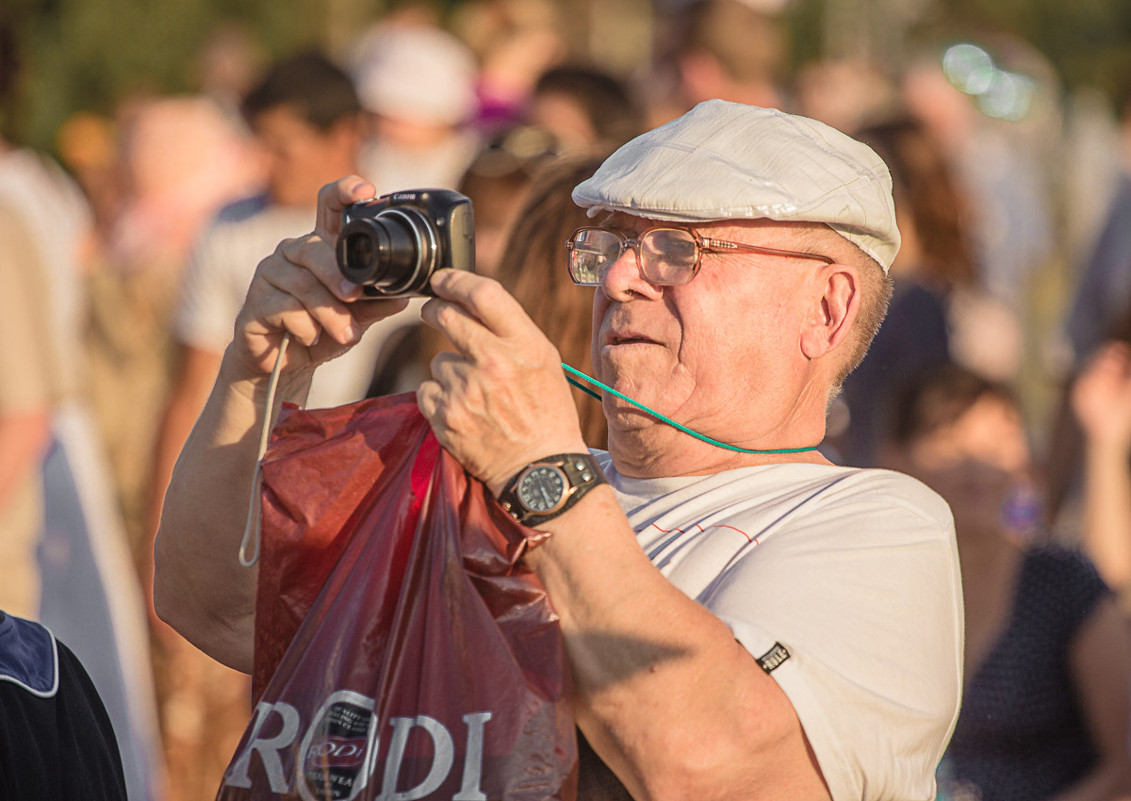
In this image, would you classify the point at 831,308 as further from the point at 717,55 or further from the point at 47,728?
the point at 717,55

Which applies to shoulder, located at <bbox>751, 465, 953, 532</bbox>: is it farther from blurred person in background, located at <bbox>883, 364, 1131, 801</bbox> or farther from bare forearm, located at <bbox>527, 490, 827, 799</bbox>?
blurred person in background, located at <bbox>883, 364, 1131, 801</bbox>

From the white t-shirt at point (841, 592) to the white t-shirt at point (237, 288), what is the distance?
258cm

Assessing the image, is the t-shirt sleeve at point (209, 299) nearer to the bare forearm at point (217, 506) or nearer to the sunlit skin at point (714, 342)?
the bare forearm at point (217, 506)

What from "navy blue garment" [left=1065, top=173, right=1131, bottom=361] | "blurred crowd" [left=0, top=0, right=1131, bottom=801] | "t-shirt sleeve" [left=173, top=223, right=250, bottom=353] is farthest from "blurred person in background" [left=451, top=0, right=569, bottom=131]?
"navy blue garment" [left=1065, top=173, right=1131, bottom=361]

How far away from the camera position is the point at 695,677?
1752 millimetres

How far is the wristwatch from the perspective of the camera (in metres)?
1.81

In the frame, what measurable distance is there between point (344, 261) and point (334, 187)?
0.25 m

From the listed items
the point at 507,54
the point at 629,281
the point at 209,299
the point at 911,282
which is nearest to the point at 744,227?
the point at 629,281

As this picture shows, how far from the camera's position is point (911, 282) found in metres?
4.84

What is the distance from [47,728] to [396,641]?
47cm

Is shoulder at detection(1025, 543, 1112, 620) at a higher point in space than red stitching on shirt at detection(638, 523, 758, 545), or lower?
lower

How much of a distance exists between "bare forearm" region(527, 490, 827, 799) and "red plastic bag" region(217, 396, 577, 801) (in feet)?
0.16

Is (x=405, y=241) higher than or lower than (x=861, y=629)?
higher

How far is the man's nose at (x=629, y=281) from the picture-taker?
211 cm
